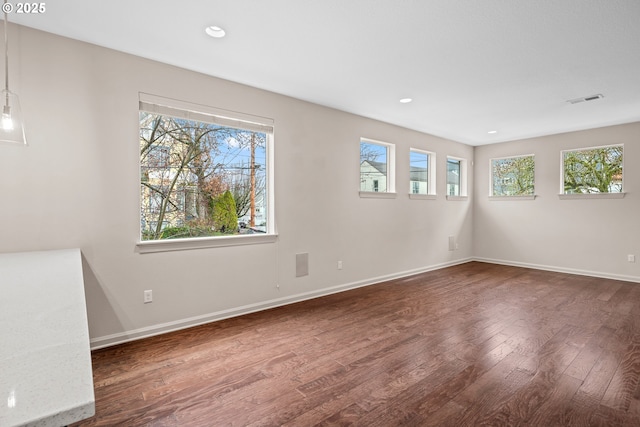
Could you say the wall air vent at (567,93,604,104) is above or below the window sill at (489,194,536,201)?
above

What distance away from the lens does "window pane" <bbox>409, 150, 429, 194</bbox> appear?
18.9 ft

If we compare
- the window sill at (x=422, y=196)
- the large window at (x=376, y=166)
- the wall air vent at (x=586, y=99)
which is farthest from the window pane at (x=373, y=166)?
the wall air vent at (x=586, y=99)

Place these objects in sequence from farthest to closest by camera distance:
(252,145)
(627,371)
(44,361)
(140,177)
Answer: (252,145) → (140,177) → (627,371) → (44,361)

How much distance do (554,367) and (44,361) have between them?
311 centimetres

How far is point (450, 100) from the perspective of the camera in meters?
4.11

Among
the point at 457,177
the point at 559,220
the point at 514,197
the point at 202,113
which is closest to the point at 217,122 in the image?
the point at 202,113

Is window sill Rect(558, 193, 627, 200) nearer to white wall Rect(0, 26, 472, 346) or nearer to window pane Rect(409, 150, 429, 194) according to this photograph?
window pane Rect(409, 150, 429, 194)

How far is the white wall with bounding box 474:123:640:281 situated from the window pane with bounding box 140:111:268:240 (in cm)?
536

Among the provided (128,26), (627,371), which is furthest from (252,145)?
(627,371)

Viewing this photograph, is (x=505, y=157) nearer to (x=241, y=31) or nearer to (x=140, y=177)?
(x=241, y=31)

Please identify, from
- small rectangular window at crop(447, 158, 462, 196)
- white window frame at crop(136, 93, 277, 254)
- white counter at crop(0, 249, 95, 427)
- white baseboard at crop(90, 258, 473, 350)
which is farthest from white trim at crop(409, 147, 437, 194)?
white counter at crop(0, 249, 95, 427)

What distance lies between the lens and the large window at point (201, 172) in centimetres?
313

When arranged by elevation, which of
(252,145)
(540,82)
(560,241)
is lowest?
(560,241)

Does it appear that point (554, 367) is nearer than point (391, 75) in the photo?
Yes
